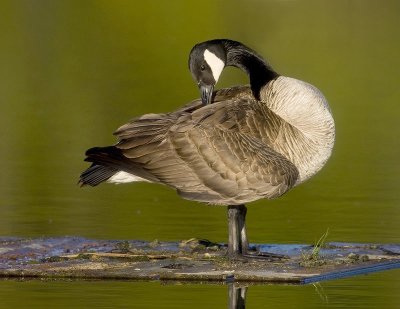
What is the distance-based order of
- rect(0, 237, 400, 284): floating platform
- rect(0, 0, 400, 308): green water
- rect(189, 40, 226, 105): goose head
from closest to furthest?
rect(0, 0, 400, 308): green water < rect(0, 237, 400, 284): floating platform < rect(189, 40, 226, 105): goose head

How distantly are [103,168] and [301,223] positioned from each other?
11.6ft

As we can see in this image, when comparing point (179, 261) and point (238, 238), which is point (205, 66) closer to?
point (238, 238)

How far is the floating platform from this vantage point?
1213cm

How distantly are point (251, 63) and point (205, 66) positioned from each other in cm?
71

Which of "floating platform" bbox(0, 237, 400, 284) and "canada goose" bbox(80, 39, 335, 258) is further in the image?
"canada goose" bbox(80, 39, 335, 258)

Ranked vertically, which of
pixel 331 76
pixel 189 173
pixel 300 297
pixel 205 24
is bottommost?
pixel 300 297

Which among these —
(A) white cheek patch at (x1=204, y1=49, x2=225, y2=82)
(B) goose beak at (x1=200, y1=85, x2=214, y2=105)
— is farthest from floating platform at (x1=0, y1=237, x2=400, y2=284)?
(A) white cheek patch at (x1=204, y1=49, x2=225, y2=82)

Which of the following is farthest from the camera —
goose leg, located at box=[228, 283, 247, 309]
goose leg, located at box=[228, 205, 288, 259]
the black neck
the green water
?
the black neck

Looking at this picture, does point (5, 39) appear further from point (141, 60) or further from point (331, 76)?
point (331, 76)

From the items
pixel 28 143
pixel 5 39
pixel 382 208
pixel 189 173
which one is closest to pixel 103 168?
pixel 189 173

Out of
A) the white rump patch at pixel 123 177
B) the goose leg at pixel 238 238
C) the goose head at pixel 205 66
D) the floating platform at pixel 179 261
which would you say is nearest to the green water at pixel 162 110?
the floating platform at pixel 179 261

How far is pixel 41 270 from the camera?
12.2 meters

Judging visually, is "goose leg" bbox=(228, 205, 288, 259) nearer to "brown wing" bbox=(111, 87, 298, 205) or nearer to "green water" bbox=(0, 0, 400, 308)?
"brown wing" bbox=(111, 87, 298, 205)

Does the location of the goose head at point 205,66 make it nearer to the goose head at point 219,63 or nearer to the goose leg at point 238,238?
the goose head at point 219,63
